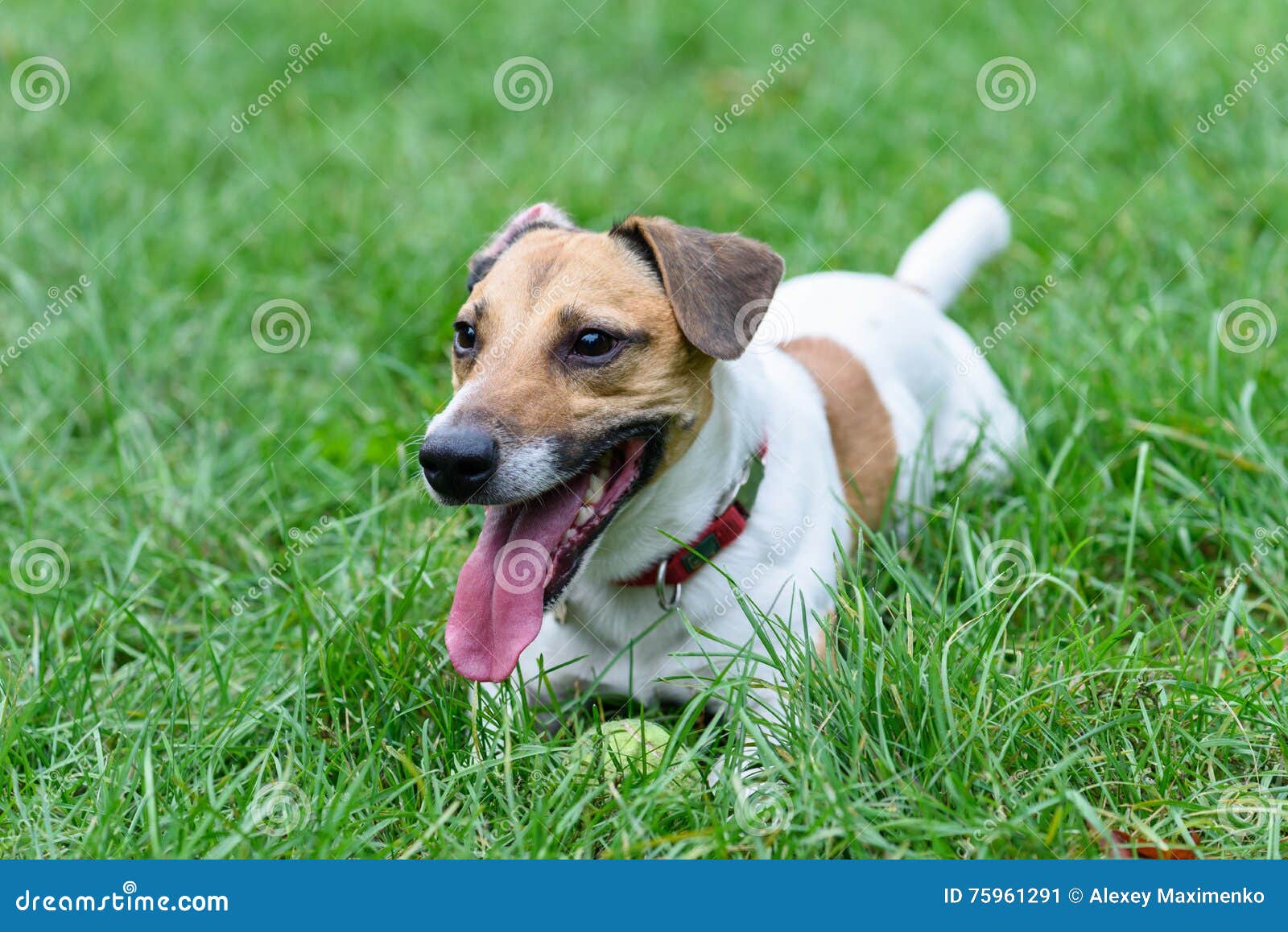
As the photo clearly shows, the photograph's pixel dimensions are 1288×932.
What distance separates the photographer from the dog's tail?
484 centimetres

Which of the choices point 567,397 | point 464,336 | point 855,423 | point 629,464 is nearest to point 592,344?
point 567,397

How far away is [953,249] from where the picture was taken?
4.87 meters

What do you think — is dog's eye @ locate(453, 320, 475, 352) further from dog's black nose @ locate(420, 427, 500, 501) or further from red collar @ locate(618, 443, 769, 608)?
red collar @ locate(618, 443, 769, 608)

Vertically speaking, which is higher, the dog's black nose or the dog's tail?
the dog's tail

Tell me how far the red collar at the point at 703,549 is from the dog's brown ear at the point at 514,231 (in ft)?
3.18

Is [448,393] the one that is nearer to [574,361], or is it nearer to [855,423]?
[855,423]

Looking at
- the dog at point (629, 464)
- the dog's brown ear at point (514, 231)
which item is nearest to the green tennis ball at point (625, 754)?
the dog at point (629, 464)

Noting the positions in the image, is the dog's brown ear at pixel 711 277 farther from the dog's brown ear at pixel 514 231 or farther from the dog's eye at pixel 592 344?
the dog's brown ear at pixel 514 231

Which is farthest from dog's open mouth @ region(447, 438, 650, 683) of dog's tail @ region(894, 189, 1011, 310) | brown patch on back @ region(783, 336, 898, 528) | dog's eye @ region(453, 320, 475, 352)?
dog's tail @ region(894, 189, 1011, 310)

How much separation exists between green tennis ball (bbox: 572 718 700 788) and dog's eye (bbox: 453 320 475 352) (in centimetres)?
103

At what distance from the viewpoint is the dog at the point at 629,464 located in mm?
2855

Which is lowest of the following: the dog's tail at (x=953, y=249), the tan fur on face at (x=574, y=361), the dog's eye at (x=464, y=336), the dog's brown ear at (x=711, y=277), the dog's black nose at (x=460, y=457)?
the dog's black nose at (x=460, y=457)

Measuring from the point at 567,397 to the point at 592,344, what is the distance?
17 cm

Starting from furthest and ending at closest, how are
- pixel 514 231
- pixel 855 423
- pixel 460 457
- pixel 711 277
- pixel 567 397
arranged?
1. pixel 855 423
2. pixel 514 231
3. pixel 711 277
4. pixel 567 397
5. pixel 460 457
